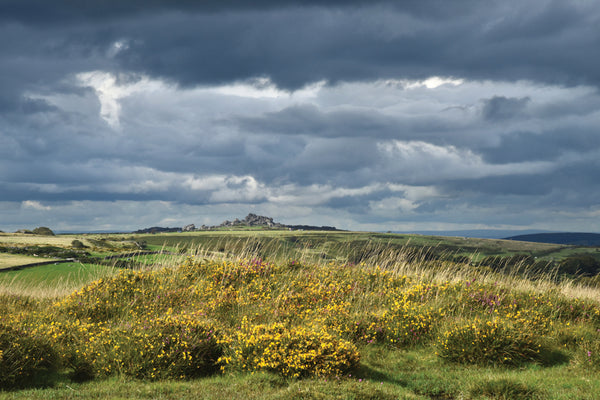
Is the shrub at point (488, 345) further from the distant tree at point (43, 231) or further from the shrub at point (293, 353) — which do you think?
the distant tree at point (43, 231)

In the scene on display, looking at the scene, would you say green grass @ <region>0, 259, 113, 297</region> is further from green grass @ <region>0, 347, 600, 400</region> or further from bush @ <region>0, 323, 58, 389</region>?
green grass @ <region>0, 347, 600, 400</region>

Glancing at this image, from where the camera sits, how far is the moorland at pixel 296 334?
988 cm

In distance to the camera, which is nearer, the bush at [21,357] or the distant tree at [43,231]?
the bush at [21,357]

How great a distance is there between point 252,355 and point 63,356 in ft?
16.9

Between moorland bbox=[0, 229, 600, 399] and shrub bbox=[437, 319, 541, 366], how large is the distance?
0.13 ft

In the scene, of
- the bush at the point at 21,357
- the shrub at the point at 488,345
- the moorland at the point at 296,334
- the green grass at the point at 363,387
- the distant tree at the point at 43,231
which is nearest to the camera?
the green grass at the point at 363,387

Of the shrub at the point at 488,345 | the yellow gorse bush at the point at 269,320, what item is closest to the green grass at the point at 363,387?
the yellow gorse bush at the point at 269,320

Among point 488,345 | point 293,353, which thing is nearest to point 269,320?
point 293,353

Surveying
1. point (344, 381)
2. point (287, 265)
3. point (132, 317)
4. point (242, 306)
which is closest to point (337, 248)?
point (287, 265)

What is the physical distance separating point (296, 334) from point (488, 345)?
18.4 ft

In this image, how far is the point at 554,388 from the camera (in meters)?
9.86

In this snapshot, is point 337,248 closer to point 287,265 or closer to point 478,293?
point 287,265

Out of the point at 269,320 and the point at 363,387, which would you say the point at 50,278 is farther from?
the point at 363,387

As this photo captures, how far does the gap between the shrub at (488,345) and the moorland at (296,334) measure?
0.13ft
